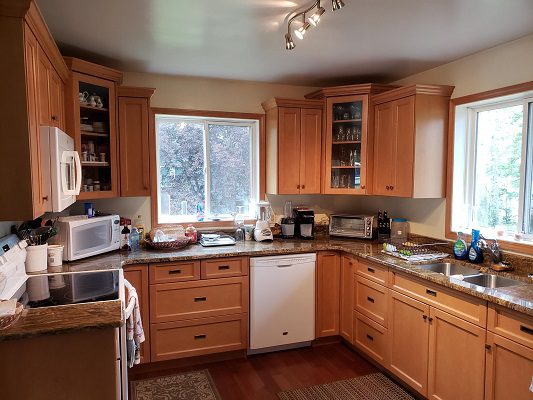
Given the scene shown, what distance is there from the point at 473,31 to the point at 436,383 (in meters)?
2.23

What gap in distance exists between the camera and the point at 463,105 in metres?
2.94

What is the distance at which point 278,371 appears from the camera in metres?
2.94

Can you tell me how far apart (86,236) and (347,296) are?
7.14ft

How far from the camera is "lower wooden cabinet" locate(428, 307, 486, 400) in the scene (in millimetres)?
2061

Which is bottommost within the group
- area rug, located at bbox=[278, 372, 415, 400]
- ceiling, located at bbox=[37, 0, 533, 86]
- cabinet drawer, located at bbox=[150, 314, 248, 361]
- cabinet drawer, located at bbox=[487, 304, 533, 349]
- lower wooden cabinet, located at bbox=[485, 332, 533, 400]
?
area rug, located at bbox=[278, 372, 415, 400]

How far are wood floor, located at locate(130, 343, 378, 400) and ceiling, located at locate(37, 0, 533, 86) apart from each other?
2440mm

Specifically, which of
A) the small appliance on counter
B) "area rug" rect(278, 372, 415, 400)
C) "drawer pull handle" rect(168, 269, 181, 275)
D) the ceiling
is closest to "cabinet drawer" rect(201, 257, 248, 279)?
"drawer pull handle" rect(168, 269, 181, 275)

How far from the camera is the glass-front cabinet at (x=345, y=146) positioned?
3.47 meters

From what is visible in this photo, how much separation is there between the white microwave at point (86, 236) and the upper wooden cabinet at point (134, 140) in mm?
307

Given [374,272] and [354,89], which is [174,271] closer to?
[374,272]

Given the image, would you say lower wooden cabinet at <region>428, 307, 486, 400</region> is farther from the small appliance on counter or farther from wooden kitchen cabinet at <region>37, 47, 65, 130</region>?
wooden kitchen cabinet at <region>37, 47, 65, 130</region>

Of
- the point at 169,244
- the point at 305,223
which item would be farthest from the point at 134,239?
the point at 305,223

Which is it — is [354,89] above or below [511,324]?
above

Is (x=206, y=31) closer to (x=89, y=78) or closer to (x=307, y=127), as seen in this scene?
(x=89, y=78)
